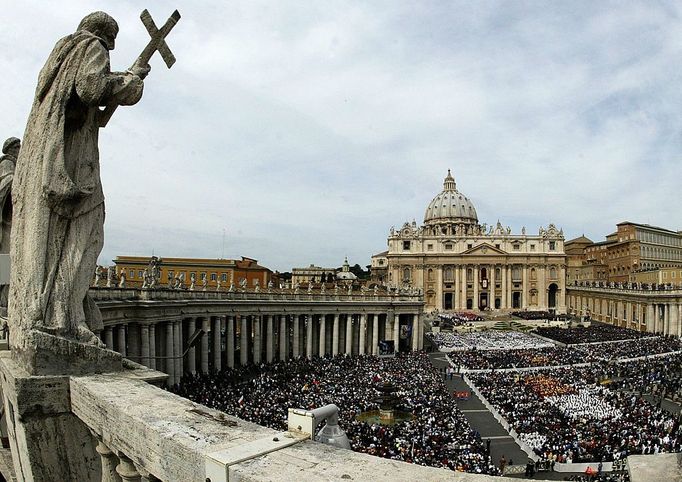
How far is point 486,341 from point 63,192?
65306mm

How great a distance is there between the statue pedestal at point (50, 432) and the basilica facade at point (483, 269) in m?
118

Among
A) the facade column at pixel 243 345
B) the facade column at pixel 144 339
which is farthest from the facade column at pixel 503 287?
the facade column at pixel 144 339

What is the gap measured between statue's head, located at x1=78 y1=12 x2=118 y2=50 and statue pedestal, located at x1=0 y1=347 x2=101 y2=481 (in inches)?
151

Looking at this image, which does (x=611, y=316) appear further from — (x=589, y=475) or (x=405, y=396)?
(x=589, y=475)

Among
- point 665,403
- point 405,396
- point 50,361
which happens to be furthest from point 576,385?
point 50,361

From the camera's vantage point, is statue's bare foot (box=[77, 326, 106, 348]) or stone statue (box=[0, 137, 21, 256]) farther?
stone statue (box=[0, 137, 21, 256])

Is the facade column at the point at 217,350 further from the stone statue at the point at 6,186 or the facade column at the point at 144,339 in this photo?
the stone statue at the point at 6,186

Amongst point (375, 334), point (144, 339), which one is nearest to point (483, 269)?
point (375, 334)

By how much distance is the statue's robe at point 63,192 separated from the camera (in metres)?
5.82

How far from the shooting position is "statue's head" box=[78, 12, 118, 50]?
6.32 metres

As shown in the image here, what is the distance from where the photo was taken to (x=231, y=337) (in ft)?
145

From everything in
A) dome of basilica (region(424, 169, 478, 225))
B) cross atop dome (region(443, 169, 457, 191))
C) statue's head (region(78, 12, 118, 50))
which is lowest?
statue's head (region(78, 12, 118, 50))

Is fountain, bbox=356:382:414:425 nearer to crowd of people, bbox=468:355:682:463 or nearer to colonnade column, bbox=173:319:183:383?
crowd of people, bbox=468:355:682:463

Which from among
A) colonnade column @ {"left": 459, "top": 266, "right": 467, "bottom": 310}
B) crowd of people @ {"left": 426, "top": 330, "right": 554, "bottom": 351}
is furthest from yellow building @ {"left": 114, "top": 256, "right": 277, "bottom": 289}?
colonnade column @ {"left": 459, "top": 266, "right": 467, "bottom": 310}
